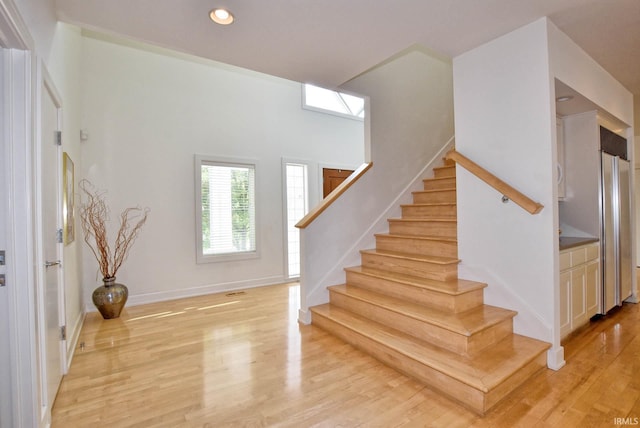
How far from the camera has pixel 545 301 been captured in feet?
7.43

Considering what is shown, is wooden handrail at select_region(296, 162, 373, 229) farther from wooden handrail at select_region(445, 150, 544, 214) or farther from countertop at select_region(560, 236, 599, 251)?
countertop at select_region(560, 236, 599, 251)

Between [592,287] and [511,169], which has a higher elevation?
[511,169]

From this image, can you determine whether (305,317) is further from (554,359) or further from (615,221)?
(615,221)

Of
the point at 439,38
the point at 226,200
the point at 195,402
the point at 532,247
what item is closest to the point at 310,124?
the point at 226,200

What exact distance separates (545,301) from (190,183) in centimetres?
421

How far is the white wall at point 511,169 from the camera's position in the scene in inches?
88.8

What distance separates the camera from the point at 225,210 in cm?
472

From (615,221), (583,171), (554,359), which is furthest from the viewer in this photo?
(615,221)

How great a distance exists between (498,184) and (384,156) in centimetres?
176

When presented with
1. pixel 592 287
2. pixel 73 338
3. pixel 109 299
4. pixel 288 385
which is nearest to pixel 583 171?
pixel 592 287

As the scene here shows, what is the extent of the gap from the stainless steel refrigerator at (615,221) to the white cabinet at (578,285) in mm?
237

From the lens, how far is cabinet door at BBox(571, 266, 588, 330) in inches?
103

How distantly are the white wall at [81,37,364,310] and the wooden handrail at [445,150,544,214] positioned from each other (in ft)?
10.2

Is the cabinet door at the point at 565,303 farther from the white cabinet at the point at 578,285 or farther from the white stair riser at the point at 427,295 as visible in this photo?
the white stair riser at the point at 427,295
